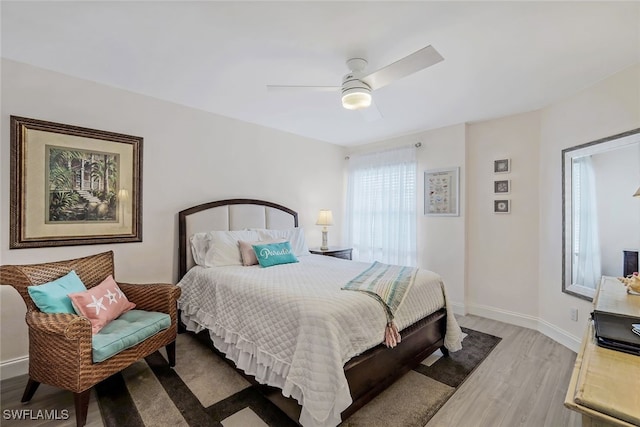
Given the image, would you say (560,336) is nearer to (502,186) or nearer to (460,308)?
(460,308)

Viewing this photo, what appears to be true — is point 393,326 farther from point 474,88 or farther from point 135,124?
point 135,124

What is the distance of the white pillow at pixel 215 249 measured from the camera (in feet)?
9.94

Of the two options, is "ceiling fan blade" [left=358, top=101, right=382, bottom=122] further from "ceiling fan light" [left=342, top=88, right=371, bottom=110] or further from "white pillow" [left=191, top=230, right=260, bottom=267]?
"white pillow" [left=191, top=230, right=260, bottom=267]

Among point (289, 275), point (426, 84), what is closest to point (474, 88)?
point (426, 84)

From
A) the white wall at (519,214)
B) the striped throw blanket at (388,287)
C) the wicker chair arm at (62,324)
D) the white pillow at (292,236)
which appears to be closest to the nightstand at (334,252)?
the white pillow at (292,236)

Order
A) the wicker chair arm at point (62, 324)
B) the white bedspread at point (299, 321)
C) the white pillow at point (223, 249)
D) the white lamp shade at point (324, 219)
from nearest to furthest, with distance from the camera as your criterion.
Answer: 1. the white bedspread at point (299, 321)
2. the wicker chair arm at point (62, 324)
3. the white pillow at point (223, 249)
4. the white lamp shade at point (324, 219)

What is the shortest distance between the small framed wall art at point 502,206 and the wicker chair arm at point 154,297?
3.70 meters

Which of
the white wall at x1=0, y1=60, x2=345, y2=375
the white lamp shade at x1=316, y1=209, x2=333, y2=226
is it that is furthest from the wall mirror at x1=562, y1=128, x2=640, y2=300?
the white wall at x1=0, y1=60, x2=345, y2=375

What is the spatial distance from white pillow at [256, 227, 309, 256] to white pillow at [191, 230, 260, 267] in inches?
16.6

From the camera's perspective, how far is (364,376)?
74.6 inches

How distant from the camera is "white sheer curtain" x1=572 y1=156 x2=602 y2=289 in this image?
2795 mm

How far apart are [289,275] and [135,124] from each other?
2224mm

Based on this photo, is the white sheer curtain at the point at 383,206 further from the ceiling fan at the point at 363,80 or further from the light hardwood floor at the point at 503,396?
the ceiling fan at the point at 363,80

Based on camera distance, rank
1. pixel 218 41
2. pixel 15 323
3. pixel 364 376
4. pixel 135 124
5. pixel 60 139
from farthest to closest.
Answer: pixel 135 124
pixel 60 139
pixel 15 323
pixel 218 41
pixel 364 376
